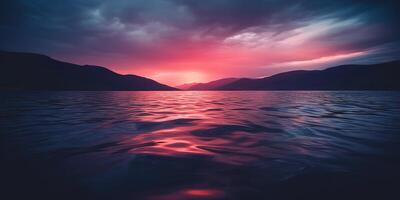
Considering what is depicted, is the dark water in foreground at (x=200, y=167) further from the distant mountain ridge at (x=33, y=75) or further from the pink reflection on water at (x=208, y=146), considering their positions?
the distant mountain ridge at (x=33, y=75)

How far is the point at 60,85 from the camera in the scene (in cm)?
15638

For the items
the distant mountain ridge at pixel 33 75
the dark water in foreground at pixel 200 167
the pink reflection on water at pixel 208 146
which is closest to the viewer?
the dark water in foreground at pixel 200 167

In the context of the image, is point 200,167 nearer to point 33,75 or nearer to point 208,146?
point 208,146

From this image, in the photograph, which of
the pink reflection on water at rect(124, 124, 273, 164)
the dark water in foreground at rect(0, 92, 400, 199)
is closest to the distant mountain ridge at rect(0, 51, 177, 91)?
the dark water in foreground at rect(0, 92, 400, 199)

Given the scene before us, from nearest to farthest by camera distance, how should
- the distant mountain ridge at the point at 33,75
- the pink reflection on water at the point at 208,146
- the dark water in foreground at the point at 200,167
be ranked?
the dark water in foreground at the point at 200,167, the pink reflection on water at the point at 208,146, the distant mountain ridge at the point at 33,75

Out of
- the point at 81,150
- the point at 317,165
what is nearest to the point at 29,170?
the point at 81,150

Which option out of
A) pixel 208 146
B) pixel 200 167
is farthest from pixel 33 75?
pixel 200 167

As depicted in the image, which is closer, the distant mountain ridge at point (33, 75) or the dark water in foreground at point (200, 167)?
the dark water in foreground at point (200, 167)

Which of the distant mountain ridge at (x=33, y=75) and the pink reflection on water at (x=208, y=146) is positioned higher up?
the distant mountain ridge at (x=33, y=75)

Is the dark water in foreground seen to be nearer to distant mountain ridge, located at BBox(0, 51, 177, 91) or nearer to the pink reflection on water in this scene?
the pink reflection on water

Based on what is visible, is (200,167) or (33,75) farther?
(33,75)

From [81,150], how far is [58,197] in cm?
248

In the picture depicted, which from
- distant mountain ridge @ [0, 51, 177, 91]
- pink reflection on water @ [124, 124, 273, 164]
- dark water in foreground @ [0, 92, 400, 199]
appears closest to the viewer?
dark water in foreground @ [0, 92, 400, 199]

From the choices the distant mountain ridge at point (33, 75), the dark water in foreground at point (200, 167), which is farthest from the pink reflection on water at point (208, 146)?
the distant mountain ridge at point (33, 75)
